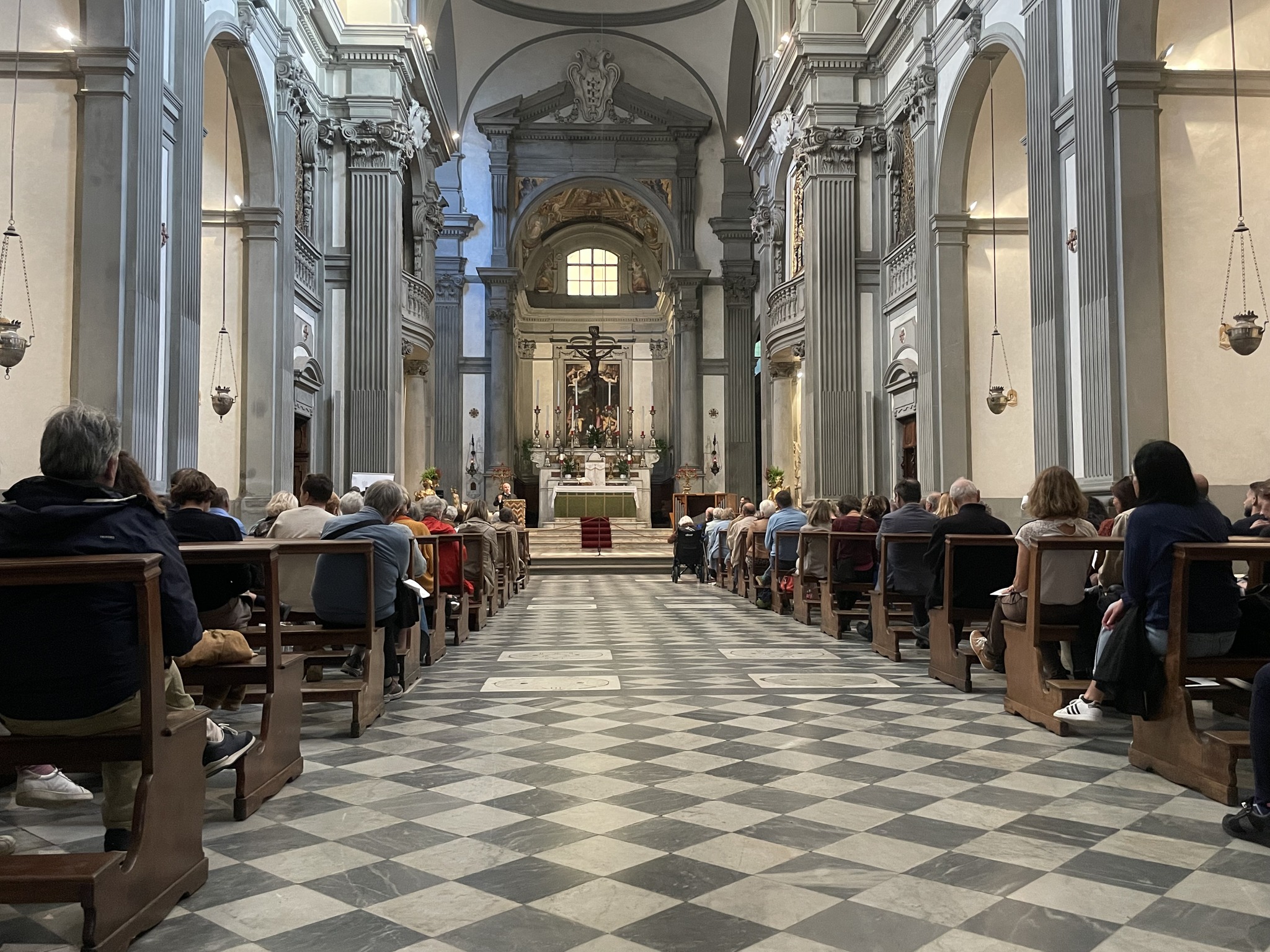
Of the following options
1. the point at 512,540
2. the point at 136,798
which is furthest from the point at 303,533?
the point at 512,540

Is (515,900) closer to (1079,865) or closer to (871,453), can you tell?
(1079,865)

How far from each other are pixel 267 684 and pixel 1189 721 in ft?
10.8

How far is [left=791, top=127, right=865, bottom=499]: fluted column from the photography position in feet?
53.2

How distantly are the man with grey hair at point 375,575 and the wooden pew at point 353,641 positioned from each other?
0.22 ft

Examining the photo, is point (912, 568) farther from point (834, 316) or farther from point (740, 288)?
point (740, 288)

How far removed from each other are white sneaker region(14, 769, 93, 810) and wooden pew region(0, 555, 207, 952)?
2.43ft

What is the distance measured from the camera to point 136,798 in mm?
2379

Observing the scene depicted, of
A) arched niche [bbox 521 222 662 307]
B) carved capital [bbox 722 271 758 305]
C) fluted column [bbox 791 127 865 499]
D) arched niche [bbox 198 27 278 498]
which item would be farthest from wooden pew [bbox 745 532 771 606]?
arched niche [bbox 521 222 662 307]

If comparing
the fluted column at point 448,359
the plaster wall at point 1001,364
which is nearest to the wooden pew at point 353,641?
the plaster wall at point 1001,364

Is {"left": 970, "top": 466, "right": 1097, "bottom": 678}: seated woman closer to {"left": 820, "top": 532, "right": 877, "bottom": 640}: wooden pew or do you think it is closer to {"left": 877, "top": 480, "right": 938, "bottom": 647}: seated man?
{"left": 877, "top": 480, "right": 938, "bottom": 647}: seated man

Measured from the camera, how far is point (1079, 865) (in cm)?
271

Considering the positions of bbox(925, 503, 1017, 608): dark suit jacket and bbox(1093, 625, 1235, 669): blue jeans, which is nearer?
bbox(1093, 625, 1235, 669): blue jeans

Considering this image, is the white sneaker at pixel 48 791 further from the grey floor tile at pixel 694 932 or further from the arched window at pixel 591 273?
the arched window at pixel 591 273

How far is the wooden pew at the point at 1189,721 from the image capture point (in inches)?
130
